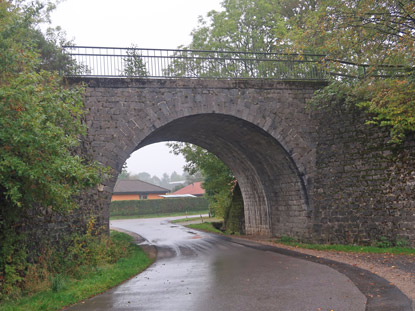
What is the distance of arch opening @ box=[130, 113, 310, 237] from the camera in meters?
15.5

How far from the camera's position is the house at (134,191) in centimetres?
5822

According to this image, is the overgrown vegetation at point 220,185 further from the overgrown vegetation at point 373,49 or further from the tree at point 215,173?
the overgrown vegetation at point 373,49

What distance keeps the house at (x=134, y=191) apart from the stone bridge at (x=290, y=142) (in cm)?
4311

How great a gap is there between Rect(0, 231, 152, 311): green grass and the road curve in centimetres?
28

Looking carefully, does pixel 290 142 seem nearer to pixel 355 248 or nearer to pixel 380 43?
pixel 355 248

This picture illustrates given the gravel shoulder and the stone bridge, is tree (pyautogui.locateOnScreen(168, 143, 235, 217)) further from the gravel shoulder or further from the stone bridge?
the gravel shoulder

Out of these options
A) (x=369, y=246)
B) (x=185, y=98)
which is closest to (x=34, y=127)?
(x=185, y=98)

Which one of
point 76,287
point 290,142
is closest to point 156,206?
point 290,142

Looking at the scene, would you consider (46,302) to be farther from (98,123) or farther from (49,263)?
(98,123)

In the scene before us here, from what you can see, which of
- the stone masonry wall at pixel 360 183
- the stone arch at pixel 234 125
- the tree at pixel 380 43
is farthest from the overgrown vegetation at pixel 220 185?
the tree at pixel 380 43

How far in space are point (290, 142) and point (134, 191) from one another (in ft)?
152

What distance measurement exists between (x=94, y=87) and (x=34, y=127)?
22.1 feet

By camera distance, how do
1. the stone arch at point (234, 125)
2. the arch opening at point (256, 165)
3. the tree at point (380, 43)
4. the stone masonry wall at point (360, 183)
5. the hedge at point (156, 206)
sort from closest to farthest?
the tree at point (380, 43) < the stone masonry wall at point (360, 183) < the stone arch at point (234, 125) < the arch opening at point (256, 165) < the hedge at point (156, 206)

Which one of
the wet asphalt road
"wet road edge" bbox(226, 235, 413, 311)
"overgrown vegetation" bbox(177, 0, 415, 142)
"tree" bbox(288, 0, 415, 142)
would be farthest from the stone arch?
"wet road edge" bbox(226, 235, 413, 311)
